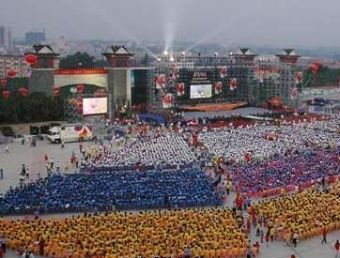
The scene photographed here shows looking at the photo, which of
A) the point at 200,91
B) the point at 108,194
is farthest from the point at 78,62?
the point at 108,194

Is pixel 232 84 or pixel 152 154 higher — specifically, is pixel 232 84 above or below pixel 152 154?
above

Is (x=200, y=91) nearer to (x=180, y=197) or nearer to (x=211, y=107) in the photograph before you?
(x=211, y=107)

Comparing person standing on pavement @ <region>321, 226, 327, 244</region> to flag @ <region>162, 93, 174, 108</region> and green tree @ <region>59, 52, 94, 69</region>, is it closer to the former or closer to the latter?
flag @ <region>162, 93, 174, 108</region>

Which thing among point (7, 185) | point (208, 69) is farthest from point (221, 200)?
point (208, 69)

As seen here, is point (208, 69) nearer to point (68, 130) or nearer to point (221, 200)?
point (68, 130)

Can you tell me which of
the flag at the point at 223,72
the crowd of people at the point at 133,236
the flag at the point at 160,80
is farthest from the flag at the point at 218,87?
the crowd of people at the point at 133,236

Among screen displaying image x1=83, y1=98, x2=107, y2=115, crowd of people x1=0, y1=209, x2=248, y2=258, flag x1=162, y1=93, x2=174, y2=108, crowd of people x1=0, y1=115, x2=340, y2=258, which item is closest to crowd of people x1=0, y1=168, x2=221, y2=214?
crowd of people x1=0, y1=115, x2=340, y2=258
